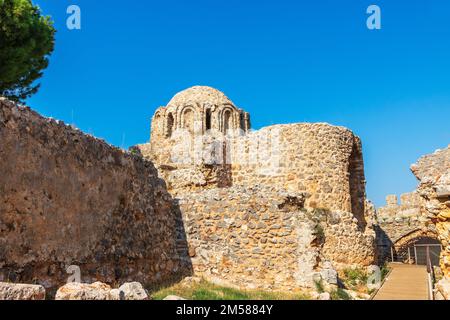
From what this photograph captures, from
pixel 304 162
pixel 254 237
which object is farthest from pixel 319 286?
pixel 304 162

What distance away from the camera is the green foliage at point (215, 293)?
7.70 meters

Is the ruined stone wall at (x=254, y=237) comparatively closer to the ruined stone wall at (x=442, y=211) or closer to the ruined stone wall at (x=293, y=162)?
the ruined stone wall at (x=442, y=211)

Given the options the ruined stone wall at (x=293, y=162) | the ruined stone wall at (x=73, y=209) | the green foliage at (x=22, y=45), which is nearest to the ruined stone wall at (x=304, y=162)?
the ruined stone wall at (x=293, y=162)

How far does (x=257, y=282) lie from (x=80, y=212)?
412 centimetres

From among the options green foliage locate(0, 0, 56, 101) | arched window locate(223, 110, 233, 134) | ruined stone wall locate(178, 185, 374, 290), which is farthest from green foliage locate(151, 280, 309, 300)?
arched window locate(223, 110, 233, 134)

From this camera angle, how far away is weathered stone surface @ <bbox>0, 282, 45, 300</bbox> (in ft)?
12.7

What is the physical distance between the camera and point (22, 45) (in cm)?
1725

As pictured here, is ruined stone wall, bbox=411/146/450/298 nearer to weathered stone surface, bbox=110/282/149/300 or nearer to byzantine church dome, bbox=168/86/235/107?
weathered stone surface, bbox=110/282/149/300

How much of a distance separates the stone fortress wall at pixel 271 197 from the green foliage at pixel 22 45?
6709 mm

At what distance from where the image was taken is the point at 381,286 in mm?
12258
